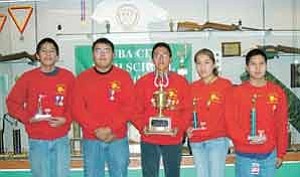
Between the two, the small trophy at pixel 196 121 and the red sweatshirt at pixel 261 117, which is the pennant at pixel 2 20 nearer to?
the small trophy at pixel 196 121

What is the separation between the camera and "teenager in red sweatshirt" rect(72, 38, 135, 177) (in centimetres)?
420

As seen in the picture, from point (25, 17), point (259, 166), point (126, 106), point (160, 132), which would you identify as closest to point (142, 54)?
point (25, 17)

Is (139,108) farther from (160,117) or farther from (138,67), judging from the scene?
(138,67)

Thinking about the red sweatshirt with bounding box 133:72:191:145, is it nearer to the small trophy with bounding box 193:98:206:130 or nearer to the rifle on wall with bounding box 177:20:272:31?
the small trophy with bounding box 193:98:206:130

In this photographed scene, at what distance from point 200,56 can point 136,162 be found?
4.96ft

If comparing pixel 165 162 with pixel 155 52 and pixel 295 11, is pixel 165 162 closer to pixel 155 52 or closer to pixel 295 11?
pixel 155 52

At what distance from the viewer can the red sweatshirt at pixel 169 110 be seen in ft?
13.9

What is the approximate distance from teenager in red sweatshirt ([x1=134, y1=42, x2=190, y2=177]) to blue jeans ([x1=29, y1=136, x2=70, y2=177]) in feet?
2.02

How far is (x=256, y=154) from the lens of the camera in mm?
4000

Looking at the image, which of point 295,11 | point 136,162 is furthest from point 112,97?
point 295,11

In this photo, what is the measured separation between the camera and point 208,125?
4195 mm

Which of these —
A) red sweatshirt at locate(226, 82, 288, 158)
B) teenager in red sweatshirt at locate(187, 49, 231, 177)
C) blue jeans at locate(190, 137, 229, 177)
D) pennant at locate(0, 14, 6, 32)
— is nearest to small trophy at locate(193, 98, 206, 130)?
teenager in red sweatshirt at locate(187, 49, 231, 177)

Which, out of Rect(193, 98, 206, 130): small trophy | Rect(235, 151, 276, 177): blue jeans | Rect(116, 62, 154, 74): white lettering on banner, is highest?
Rect(116, 62, 154, 74): white lettering on banner

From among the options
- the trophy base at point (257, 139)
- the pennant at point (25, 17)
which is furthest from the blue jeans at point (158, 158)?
the pennant at point (25, 17)
